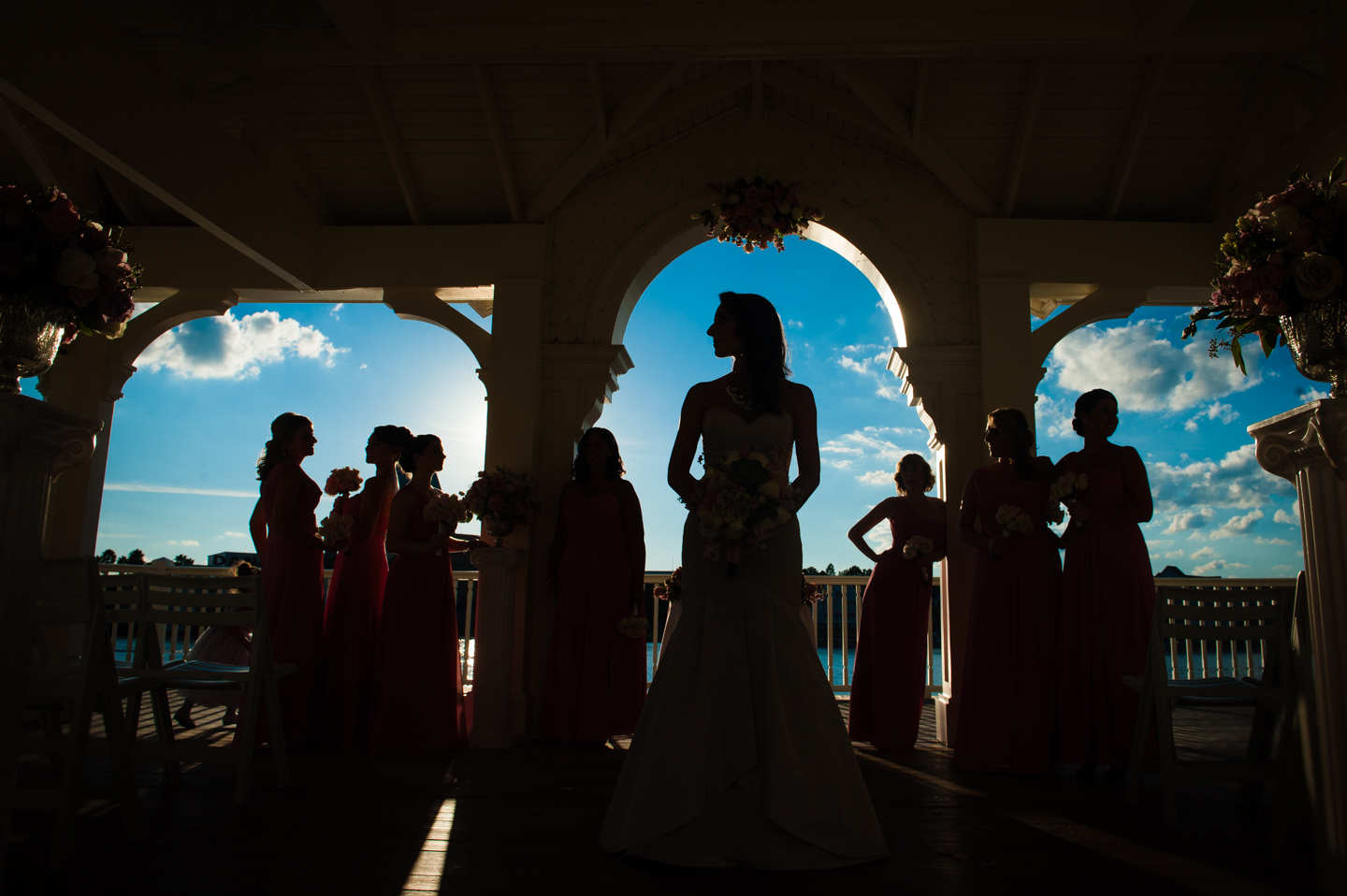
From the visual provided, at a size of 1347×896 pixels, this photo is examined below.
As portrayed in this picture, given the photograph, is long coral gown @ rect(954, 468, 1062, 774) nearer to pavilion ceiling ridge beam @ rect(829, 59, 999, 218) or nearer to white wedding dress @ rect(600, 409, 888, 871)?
white wedding dress @ rect(600, 409, 888, 871)

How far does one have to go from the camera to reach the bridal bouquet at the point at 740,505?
2525 mm

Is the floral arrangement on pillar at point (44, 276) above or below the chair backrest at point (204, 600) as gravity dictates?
above

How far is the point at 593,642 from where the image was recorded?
15.7 feet

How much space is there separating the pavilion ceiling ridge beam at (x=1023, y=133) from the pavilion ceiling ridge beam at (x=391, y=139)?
12.8 feet

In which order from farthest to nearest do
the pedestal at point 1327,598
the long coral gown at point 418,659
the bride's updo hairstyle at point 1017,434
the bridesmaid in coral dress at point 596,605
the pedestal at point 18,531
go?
A: the bridesmaid in coral dress at point 596,605, the long coral gown at point 418,659, the bride's updo hairstyle at point 1017,434, the pedestal at point 18,531, the pedestal at point 1327,598

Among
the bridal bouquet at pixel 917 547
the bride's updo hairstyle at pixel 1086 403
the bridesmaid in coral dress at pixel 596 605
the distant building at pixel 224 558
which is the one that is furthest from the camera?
the distant building at pixel 224 558

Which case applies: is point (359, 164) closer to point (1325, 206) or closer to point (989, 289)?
point (989, 289)

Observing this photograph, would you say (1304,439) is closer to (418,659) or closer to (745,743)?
(745,743)

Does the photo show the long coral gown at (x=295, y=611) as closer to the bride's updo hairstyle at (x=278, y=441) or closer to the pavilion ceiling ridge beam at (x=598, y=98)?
the bride's updo hairstyle at (x=278, y=441)

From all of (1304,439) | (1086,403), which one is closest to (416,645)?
(1086,403)

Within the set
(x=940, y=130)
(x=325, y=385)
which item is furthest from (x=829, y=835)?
(x=325, y=385)

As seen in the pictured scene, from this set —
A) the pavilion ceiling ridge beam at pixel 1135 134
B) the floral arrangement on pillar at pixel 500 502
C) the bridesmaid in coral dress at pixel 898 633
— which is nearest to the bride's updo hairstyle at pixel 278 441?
the floral arrangement on pillar at pixel 500 502

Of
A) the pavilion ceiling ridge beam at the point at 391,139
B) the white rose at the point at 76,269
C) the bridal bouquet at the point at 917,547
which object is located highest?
the pavilion ceiling ridge beam at the point at 391,139

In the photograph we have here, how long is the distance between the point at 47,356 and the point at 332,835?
5.66ft
